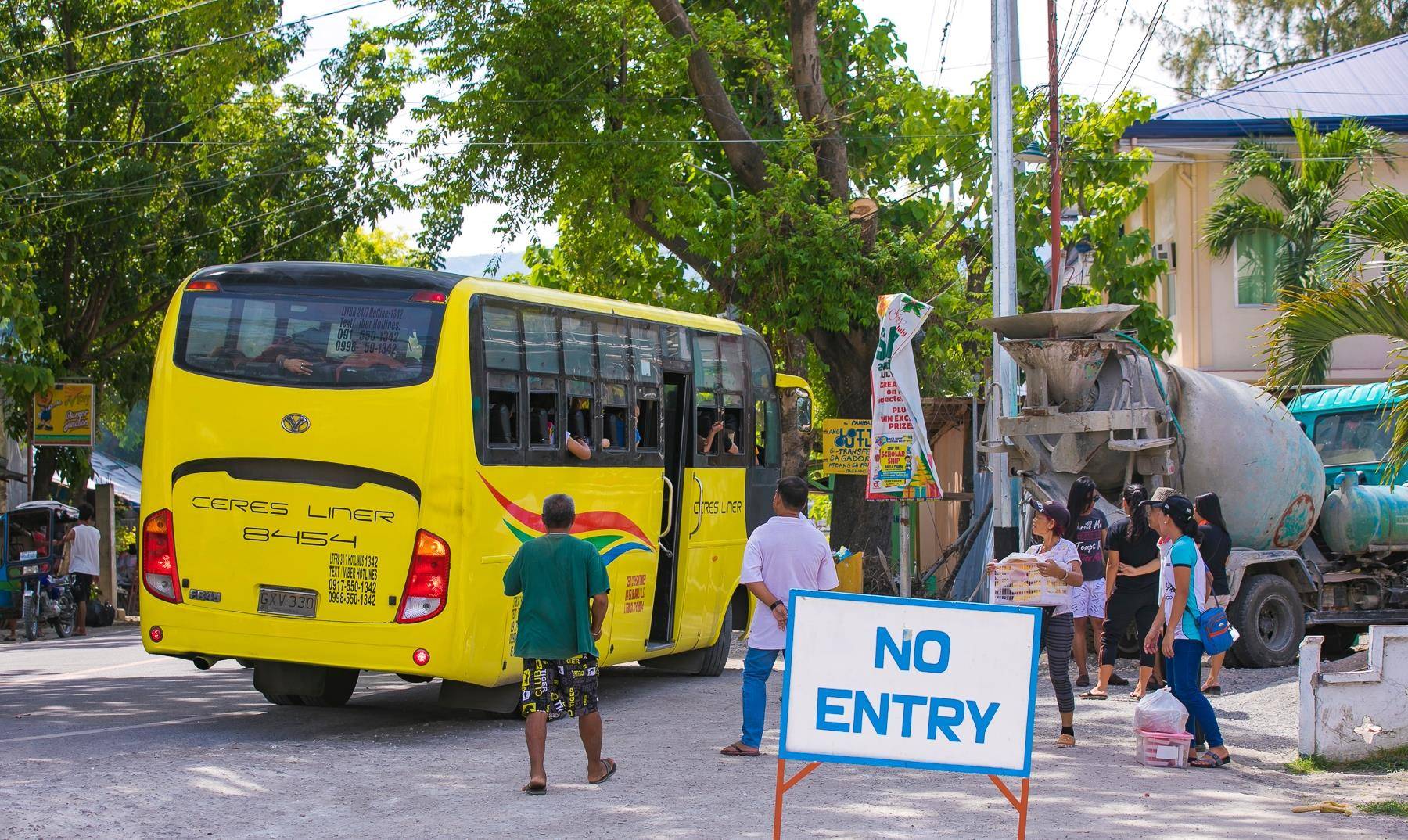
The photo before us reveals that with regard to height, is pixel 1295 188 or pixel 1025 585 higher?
pixel 1295 188

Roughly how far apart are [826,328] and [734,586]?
7.02 meters

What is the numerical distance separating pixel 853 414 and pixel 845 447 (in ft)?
6.75

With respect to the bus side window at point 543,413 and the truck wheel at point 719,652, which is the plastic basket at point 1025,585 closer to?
the bus side window at point 543,413

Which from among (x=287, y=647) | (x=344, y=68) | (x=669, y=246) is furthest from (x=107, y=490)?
(x=287, y=647)

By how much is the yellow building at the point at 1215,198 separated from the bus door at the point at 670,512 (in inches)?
614

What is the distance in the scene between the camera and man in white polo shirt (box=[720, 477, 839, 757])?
370 inches

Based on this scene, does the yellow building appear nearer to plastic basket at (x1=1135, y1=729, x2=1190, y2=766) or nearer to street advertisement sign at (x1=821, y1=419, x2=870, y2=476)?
street advertisement sign at (x1=821, y1=419, x2=870, y2=476)

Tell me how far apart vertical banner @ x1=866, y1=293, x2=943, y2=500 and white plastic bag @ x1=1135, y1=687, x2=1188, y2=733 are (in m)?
6.15

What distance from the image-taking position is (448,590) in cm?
1016

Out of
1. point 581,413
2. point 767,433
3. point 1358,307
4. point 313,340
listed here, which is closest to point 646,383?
Answer: point 581,413

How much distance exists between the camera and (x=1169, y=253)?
28188 mm

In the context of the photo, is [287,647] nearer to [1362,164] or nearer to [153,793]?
[153,793]

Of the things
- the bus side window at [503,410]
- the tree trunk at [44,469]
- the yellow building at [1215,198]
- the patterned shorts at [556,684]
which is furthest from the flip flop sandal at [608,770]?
the tree trunk at [44,469]

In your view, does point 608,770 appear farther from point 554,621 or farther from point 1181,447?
point 1181,447
